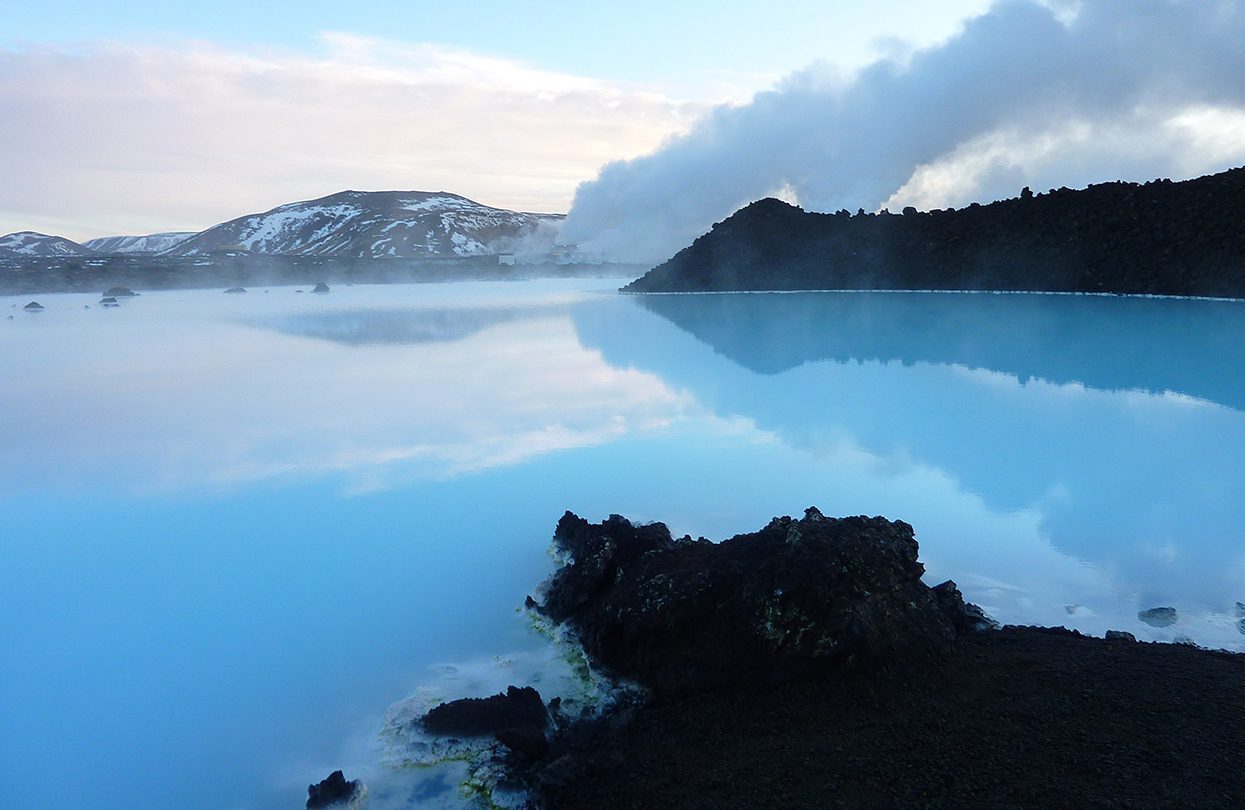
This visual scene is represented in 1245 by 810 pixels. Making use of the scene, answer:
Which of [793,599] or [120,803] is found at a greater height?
[793,599]

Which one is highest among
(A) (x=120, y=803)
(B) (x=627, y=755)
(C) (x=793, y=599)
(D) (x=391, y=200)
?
(D) (x=391, y=200)

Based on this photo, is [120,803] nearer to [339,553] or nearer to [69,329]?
[339,553]

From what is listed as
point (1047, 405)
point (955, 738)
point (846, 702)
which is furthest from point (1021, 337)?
point (955, 738)

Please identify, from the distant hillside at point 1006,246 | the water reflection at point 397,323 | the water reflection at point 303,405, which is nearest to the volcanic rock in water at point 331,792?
the water reflection at point 303,405

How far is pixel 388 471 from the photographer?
7008mm

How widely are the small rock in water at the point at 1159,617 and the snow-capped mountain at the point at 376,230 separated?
98.8 metres

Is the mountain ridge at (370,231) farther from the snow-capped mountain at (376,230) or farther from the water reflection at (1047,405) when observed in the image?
the water reflection at (1047,405)

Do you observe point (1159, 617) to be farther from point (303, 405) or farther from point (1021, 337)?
point (1021, 337)

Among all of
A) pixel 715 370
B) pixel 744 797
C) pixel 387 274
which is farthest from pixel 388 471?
pixel 387 274

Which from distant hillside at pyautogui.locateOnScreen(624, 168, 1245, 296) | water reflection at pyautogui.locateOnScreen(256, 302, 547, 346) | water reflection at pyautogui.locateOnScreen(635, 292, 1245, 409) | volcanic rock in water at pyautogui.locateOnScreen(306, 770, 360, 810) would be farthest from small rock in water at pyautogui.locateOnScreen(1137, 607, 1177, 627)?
distant hillside at pyautogui.locateOnScreen(624, 168, 1245, 296)

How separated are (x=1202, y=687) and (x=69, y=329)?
88.9ft

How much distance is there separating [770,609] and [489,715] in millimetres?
1285

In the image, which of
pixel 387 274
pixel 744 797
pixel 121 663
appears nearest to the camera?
pixel 744 797

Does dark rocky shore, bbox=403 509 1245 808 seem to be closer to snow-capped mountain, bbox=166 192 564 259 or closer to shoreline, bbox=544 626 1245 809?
shoreline, bbox=544 626 1245 809
